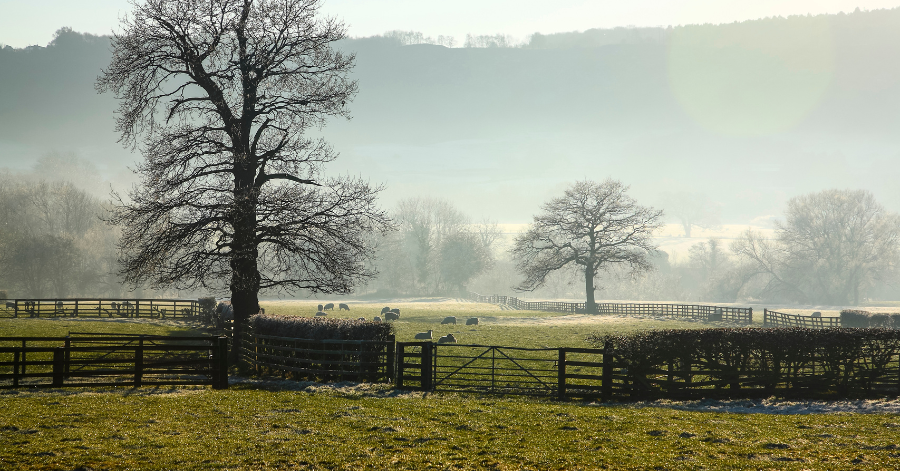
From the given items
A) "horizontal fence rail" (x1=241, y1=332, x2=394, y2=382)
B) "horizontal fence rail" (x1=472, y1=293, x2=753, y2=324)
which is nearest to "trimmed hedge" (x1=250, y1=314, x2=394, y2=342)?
"horizontal fence rail" (x1=241, y1=332, x2=394, y2=382)

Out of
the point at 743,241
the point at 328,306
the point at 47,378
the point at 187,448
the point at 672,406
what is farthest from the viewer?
the point at 743,241

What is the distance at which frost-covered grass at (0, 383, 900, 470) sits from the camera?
8.92 meters

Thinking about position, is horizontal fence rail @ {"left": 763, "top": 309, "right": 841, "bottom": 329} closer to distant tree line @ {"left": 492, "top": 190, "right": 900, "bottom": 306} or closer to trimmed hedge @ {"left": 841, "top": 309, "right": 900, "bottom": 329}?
trimmed hedge @ {"left": 841, "top": 309, "right": 900, "bottom": 329}

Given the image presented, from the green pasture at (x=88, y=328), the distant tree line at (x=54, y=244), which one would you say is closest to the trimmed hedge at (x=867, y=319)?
the green pasture at (x=88, y=328)

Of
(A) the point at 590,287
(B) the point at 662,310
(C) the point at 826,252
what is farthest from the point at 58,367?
(C) the point at 826,252

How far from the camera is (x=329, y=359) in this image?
710 inches

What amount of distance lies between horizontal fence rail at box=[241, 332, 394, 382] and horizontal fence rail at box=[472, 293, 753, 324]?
3944 cm

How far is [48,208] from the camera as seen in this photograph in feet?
259

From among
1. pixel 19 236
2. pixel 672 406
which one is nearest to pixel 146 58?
pixel 672 406

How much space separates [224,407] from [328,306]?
50.5 metres

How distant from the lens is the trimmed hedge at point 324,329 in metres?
18.1

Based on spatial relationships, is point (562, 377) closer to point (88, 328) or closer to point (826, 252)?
point (88, 328)

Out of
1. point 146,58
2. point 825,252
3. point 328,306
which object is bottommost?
point 328,306

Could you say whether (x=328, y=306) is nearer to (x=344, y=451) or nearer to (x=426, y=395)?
(x=426, y=395)
